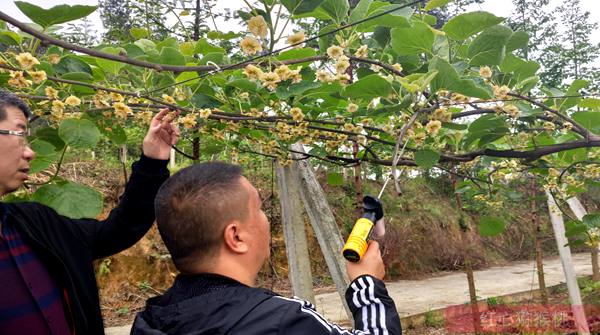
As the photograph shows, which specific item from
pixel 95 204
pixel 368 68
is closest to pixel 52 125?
pixel 95 204

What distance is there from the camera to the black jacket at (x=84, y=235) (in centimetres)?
100

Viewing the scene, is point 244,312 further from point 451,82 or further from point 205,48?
point 205,48

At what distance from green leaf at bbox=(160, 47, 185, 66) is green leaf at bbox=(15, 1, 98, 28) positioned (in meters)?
0.18

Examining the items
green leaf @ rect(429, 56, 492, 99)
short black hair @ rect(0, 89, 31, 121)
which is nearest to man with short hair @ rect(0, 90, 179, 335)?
short black hair @ rect(0, 89, 31, 121)

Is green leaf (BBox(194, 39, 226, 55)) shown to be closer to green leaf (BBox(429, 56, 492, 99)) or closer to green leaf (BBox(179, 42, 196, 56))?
green leaf (BBox(179, 42, 196, 56))

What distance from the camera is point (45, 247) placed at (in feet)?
3.21

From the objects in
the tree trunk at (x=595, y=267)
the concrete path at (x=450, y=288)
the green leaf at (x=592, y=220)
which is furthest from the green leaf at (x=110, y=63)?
the tree trunk at (x=595, y=267)

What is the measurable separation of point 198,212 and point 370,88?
434 millimetres

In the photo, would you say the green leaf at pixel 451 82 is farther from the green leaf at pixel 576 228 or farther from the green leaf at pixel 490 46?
the green leaf at pixel 576 228

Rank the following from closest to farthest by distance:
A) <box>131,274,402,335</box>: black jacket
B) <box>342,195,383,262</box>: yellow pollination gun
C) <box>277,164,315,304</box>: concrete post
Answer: <box>131,274,402,335</box>: black jacket < <box>342,195,383,262</box>: yellow pollination gun < <box>277,164,315,304</box>: concrete post

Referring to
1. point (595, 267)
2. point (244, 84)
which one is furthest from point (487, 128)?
point (595, 267)

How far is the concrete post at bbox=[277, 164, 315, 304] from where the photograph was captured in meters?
2.01

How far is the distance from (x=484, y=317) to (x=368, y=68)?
5.30 meters

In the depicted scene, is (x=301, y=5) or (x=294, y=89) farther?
(x=294, y=89)
